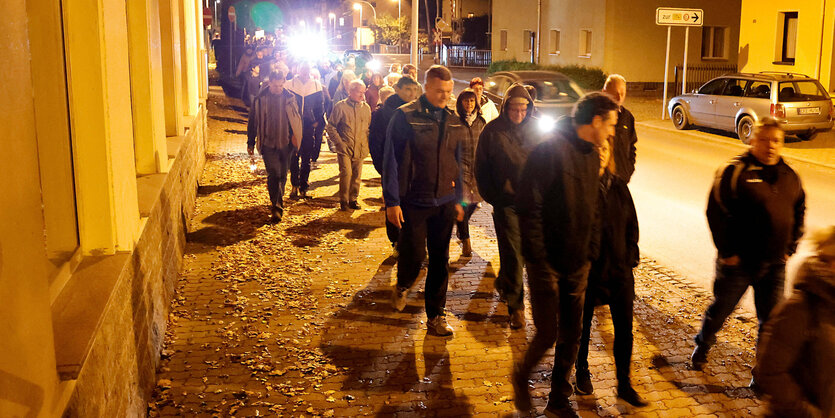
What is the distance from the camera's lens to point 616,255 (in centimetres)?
472

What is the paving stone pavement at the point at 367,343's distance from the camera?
16.8ft

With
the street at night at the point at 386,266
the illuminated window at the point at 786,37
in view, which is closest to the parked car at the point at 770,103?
the illuminated window at the point at 786,37

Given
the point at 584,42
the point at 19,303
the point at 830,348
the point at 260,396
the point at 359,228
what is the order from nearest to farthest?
the point at 19,303, the point at 830,348, the point at 260,396, the point at 359,228, the point at 584,42

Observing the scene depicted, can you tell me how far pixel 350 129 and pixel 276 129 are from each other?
1046 millimetres

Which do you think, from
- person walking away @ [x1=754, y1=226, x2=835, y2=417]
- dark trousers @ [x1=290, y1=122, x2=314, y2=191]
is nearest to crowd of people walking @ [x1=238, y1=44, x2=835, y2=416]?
person walking away @ [x1=754, y1=226, x2=835, y2=417]

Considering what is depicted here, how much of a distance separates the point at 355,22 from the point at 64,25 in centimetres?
2397

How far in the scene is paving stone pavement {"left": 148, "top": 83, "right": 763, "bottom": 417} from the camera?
16.8ft

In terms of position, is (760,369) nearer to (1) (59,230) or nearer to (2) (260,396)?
(2) (260,396)

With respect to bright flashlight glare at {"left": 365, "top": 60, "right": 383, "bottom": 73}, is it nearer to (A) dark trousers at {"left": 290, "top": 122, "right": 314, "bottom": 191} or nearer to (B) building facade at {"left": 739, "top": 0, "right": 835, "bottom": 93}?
(A) dark trousers at {"left": 290, "top": 122, "right": 314, "bottom": 191}

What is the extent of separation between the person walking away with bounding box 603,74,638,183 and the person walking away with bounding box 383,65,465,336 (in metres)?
1.34

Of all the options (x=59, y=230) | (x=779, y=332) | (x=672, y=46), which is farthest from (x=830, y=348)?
(x=672, y=46)

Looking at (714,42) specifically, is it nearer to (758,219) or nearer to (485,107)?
(485,107)

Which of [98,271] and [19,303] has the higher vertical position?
[19,303]

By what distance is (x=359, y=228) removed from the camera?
33.0 ft
